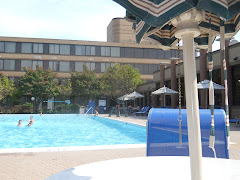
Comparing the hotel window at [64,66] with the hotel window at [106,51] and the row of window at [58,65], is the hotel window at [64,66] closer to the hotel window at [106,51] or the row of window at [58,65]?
the row of window at [58,65]

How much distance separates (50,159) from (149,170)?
3.73m

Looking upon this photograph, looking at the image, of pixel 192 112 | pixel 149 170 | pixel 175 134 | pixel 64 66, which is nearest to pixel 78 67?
pixel 64 66

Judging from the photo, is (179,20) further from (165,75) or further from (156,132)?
(165,75)

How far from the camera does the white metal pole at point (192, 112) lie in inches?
68.0

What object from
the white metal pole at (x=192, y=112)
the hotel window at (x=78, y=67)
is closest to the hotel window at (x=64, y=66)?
the hotel window at (x=78, y=67)

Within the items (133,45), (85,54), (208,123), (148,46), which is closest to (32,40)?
(85,54)

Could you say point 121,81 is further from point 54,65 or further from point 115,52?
point 54,65

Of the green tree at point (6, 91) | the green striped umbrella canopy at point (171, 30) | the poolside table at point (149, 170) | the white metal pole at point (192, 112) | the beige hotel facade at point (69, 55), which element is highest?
the beige hotel facade at point (69, 55)

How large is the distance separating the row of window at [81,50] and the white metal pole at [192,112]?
1571 inches

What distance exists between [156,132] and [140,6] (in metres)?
3.03

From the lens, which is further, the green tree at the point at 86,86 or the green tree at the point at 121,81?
the green tree at the point at 86,86

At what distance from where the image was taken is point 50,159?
5410mm

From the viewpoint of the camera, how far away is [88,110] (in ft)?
98.4

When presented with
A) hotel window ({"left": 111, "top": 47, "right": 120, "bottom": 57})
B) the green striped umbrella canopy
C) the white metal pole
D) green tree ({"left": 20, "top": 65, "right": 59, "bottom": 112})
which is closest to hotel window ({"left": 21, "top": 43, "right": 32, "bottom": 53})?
green tree ({"left": 20, "top": 65, "right": 59, "bottom": 112})
